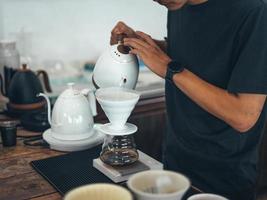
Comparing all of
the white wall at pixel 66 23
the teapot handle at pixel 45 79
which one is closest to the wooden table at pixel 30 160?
the teapot handle at pixel 45 79

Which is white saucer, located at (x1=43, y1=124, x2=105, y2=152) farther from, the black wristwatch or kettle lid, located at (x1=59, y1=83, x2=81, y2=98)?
the black wristwatch

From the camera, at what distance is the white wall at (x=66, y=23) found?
228cm

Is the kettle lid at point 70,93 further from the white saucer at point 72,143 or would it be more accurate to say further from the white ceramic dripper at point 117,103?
the white ceramic dripper at point 117,103

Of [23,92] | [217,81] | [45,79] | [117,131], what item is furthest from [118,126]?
[45,79]

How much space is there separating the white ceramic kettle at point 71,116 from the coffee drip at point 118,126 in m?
0.21

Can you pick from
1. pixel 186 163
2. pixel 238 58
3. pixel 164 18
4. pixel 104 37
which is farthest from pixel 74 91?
pixel 164 18

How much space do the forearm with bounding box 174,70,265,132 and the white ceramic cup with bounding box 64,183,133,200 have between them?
55 centimetres

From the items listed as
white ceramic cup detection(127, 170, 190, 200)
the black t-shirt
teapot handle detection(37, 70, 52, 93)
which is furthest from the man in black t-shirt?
teapot handle detection(37, 70, 52, 93)

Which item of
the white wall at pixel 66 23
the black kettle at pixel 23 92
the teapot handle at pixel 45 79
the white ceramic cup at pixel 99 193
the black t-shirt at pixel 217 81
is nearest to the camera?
Result: the white ceramic cup at pixel 99 193

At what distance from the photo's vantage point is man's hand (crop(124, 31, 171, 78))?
132 cm

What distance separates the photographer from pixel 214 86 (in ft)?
4.09

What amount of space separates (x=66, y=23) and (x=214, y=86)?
139 centimetres

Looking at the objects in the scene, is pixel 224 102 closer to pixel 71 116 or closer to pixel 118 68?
pixel 118 68

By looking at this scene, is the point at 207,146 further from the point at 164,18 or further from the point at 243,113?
the point at 164,18
